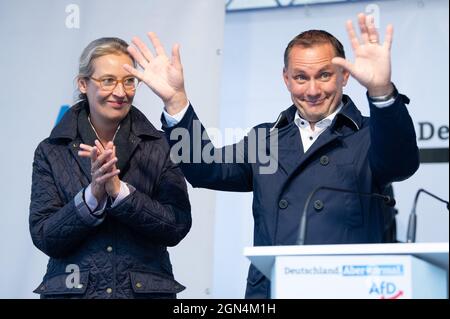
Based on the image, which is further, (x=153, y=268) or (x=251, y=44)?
(x=251, y=44)

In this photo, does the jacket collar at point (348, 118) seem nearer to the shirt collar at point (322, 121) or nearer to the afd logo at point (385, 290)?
the shirt collar at point (322, 121)

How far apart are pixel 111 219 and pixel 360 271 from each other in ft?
Answer: 3.93

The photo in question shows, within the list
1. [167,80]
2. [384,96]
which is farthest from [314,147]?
[167,80]

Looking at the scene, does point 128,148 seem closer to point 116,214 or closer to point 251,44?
point 116,214

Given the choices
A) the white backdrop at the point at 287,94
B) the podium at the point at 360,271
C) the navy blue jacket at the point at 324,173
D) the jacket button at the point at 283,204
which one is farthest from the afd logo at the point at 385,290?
the white backdrop at the point at 287,94

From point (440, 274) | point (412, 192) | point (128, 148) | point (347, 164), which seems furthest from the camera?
point (412, 192)

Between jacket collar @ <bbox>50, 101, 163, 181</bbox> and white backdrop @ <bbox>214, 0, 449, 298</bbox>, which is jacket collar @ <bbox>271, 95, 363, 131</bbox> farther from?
white backdrop @ <bbox>214, 0, 449, 298</bbox>

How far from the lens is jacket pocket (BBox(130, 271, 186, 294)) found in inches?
114

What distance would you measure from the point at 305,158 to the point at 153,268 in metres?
0.66

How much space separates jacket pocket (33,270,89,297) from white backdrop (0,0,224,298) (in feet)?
2.96

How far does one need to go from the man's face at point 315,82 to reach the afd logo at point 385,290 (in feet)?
3.33

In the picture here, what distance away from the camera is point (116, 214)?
288 centimetres
